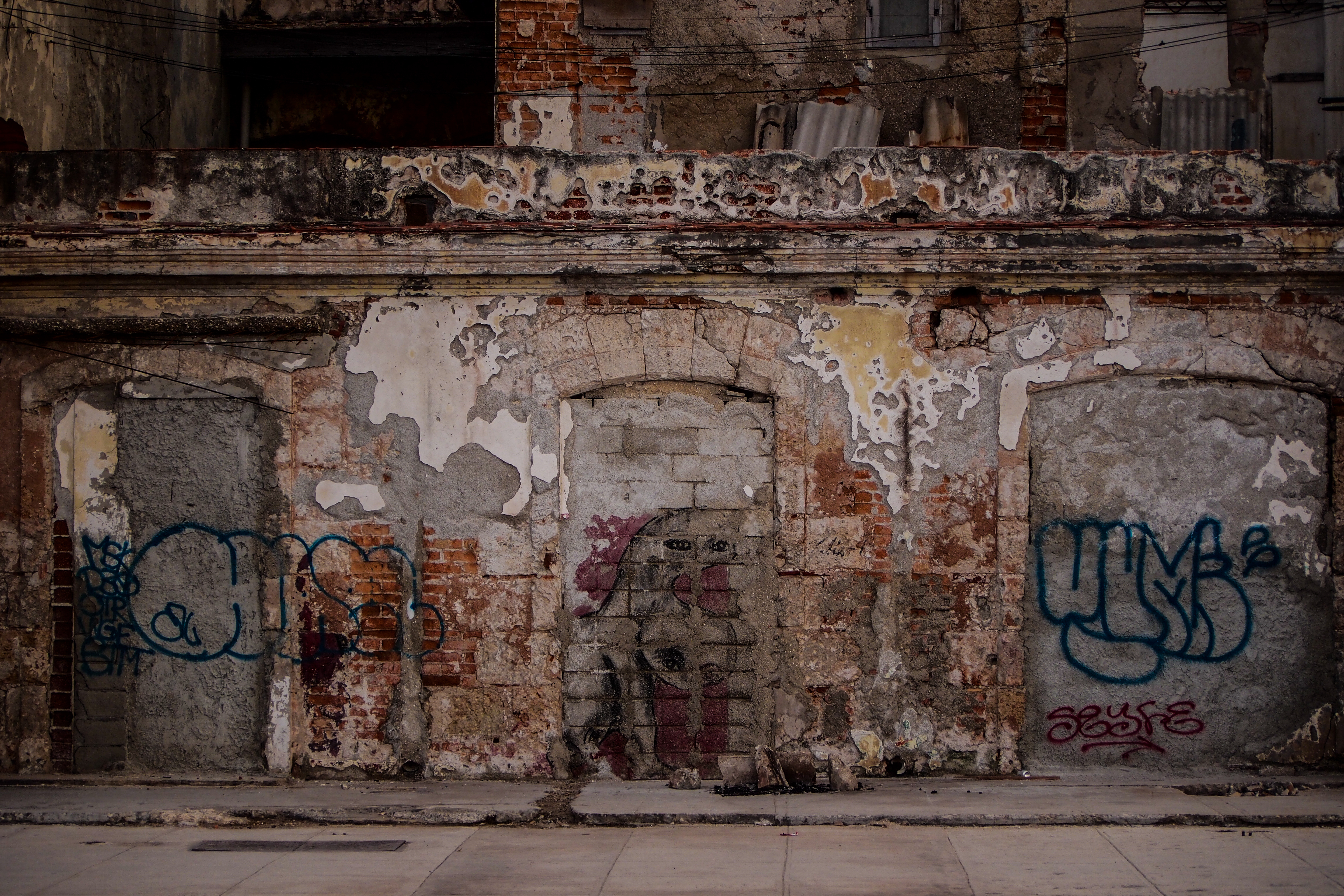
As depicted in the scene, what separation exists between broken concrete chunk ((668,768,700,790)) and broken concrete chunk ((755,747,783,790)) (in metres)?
0.35

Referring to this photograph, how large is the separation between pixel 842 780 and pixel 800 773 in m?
0.23

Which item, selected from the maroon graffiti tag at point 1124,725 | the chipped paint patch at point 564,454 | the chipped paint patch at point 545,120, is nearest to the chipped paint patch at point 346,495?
the chipped paint patch at point 564,454

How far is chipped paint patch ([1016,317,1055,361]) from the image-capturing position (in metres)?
7.26

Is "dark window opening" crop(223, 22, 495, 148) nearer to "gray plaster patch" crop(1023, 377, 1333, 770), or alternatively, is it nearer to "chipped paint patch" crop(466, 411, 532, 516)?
"chipped paint patch" crop(466, 411, 532, 516)

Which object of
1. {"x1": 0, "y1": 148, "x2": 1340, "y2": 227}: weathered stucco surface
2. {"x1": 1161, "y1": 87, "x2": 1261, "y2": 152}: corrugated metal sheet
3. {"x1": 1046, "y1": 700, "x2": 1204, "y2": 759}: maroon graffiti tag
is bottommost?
{"x1": 1046, "y1": 700, "x2": 1204, "y2": 759}: maroon graffiti tag

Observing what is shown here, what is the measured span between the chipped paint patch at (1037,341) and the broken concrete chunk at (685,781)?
3.02 metres

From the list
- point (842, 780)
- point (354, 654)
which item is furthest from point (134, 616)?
point (842, 780)

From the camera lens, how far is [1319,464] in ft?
23.9

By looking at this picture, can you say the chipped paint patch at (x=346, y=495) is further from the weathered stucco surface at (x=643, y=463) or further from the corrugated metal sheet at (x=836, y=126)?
the corrugated metal sheet at (x=836, y=126)

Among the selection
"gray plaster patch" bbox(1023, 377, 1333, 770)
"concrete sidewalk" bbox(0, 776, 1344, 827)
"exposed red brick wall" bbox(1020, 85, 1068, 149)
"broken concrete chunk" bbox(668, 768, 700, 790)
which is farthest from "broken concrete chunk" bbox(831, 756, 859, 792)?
"exposed red brick wall" bbox(1020, 85, 1068, 149)

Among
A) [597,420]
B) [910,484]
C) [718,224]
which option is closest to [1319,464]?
[910,484]

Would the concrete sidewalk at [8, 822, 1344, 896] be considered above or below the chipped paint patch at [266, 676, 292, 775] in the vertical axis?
below

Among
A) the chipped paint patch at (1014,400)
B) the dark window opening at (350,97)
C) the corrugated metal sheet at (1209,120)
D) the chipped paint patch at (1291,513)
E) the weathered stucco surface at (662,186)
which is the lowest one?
the chipped paint patch at (1291,513)

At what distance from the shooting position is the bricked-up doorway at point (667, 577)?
7324 mm
